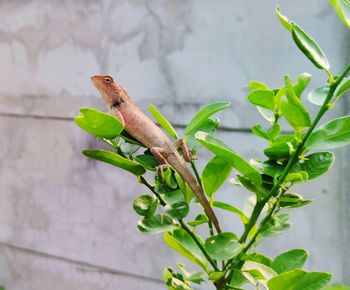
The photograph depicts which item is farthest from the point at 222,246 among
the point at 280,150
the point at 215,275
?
the point at 280,150

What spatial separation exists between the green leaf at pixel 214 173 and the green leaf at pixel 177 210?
106 millimetres

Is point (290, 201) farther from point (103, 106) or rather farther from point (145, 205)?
point (103, 106)

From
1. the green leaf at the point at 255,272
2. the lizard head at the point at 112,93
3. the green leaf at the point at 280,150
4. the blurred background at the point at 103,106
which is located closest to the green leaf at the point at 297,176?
the green leaf at the point at 280,150

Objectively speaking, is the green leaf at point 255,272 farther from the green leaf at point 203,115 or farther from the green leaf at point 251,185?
the green leaf at point 203,115

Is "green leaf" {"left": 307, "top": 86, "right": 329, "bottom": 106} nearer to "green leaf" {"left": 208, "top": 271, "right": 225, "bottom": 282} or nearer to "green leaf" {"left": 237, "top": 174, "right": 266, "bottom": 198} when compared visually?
"green leaf" {"left": 237, "top": 174, "right": 266, "bottom": 198}

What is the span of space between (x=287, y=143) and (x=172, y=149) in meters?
0.40

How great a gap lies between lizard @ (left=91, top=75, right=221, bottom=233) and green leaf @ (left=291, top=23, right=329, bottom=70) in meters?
0.28

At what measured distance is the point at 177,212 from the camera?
0.69 metres

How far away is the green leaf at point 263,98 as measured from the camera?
2.29 feet

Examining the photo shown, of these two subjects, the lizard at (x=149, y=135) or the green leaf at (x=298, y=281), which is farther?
the lizard at (x=149, y=135)

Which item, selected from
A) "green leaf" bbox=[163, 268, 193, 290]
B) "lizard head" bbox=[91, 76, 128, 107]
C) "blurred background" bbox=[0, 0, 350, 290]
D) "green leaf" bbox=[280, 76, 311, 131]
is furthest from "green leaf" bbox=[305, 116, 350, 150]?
"blurred background" bbox=[0, 0, 350, 290]

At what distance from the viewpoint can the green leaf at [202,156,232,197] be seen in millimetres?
772

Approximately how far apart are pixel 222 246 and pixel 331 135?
199mm

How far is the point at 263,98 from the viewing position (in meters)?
0.71
